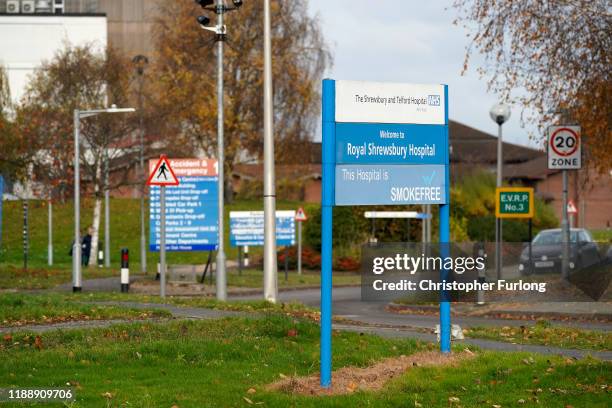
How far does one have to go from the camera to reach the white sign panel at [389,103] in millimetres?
12008

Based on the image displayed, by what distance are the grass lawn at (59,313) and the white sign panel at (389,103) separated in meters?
7.52

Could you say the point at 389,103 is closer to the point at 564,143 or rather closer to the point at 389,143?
the point at 389,143

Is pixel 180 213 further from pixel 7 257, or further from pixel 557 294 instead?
pixel 7 257

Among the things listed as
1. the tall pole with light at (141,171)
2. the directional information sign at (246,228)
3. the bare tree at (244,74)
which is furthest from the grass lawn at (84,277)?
the bare tree at (244,74)

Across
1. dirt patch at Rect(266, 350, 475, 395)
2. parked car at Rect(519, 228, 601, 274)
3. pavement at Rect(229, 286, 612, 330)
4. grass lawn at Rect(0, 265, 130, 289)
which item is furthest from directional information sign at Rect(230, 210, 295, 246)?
dirt patch at Rect(266, 350, 475, 395)

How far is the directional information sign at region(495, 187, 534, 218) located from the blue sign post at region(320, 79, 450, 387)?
14.2m

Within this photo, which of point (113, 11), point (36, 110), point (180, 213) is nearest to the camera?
point (180, 213)

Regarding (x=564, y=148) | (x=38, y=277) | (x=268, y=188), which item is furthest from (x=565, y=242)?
(x=38, y=277)

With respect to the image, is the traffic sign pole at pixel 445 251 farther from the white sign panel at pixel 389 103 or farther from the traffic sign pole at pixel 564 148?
the traffic sign pole at pixel 564 148

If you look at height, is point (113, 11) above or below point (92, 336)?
above

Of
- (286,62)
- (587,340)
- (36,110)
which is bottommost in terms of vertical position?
(587,340)

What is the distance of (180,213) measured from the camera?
3450cm

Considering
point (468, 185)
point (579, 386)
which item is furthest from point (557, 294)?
point (468, 185)

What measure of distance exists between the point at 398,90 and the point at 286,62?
51636 mm
